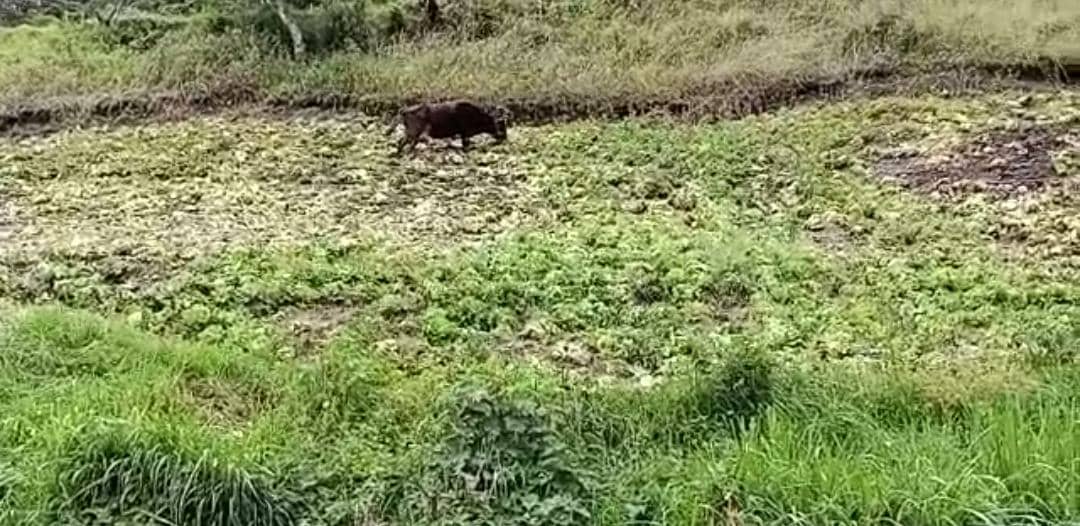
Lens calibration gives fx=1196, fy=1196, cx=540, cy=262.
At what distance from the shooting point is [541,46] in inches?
505

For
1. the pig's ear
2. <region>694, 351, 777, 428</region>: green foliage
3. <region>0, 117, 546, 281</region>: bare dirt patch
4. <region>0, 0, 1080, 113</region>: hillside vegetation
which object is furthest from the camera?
<region>0, 0, 1080, 113</region>: hillside vegetation

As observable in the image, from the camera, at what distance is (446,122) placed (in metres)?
9.64

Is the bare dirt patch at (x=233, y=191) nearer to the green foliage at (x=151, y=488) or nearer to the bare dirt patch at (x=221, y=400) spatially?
the bare dirt patch at (x=221, y=400)

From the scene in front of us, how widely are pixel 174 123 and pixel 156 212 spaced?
3173mm

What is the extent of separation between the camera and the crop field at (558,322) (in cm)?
389

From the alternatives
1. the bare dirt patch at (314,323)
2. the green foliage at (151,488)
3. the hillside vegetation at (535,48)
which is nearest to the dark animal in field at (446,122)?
the hillside vegetation at (535,48)

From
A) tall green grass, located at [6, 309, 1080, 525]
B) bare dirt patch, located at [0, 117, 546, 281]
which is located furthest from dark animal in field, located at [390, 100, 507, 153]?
tall green grass, located at [6, 309, 1080, 525]

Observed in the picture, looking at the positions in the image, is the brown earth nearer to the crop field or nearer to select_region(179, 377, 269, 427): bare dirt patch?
the crop field

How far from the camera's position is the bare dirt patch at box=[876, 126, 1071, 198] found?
7992 millimetres

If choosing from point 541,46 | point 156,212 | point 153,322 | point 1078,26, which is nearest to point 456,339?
point 153,322

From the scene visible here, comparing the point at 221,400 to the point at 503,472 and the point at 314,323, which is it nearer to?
the point at 314,323

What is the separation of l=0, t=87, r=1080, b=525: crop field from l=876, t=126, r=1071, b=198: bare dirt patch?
Result: 33 mm

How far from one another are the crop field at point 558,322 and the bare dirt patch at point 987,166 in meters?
0.03

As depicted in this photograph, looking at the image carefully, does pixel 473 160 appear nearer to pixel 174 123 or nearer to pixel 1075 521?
pixel 174 123
